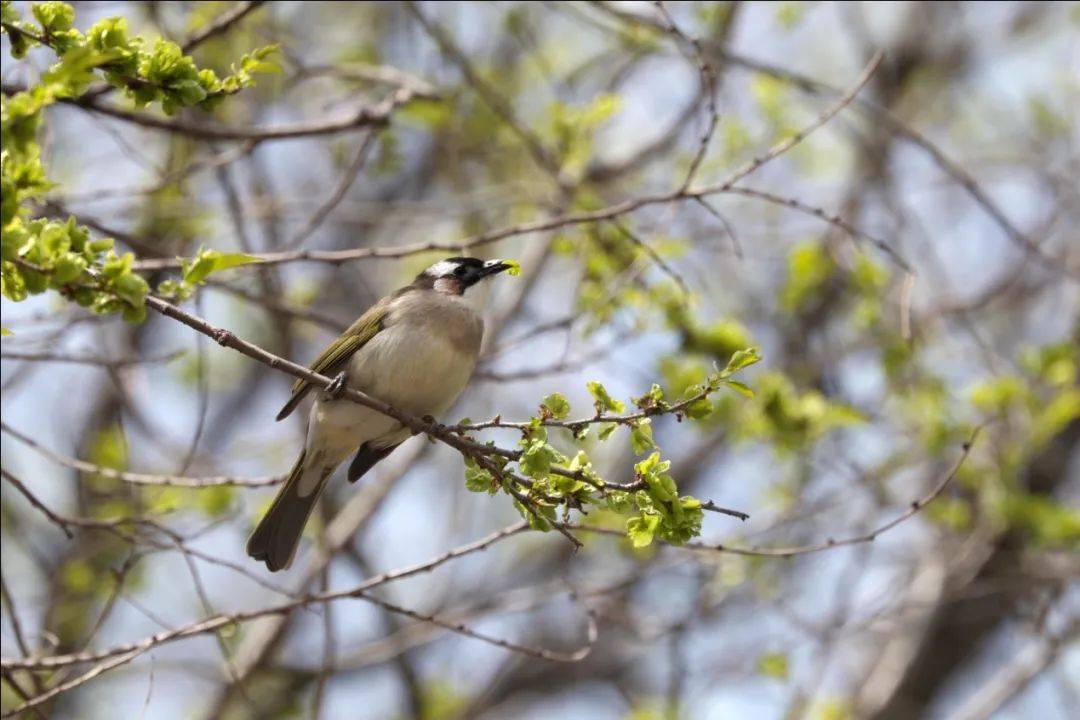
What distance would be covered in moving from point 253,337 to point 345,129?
5.02 metres

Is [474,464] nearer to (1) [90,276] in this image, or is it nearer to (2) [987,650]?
(1) [90,276]

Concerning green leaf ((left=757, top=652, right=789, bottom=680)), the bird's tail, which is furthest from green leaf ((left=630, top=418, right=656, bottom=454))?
green leaf ((left=757, top=652, right=789, bottom=680))

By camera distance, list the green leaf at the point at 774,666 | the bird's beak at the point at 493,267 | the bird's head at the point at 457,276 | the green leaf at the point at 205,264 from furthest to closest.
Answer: the green leaf at the point at 774,666 < the bird's head at the point at 457,276 < the bird's beak at the point at 493,267 < the green leaf at the point at 205,264

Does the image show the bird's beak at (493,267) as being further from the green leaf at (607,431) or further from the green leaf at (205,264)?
the green leaf at (205,264)

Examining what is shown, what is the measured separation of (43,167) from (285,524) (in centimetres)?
277

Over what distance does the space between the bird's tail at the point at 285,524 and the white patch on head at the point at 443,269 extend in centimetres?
119

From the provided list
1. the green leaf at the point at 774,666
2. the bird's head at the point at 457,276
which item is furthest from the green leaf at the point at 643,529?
the green leaf at the point at 774,666

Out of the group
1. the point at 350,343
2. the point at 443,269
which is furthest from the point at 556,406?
the point at 443,269

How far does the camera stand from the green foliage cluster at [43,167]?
238 cm

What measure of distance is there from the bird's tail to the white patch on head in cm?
119

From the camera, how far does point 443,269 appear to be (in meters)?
5.99

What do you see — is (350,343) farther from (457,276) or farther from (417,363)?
(457,276)

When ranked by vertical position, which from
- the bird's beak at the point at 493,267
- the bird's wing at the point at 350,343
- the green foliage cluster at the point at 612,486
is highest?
the bird's beak at the point at 493,267

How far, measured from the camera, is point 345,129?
5398 mm
